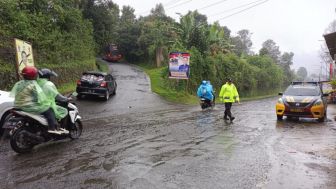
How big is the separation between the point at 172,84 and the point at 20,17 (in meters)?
12.7

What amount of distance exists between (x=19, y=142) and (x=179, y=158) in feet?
11.8

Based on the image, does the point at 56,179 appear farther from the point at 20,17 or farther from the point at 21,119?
the point at 20,17

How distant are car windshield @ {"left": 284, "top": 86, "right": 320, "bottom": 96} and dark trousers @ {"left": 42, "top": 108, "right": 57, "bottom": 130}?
11324 mm

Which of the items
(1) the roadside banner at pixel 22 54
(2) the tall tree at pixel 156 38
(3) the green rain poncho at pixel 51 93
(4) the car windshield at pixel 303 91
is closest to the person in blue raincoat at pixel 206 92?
(4) the car windshield at pixel 303 91

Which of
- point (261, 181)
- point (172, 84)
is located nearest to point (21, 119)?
point (261, 181)

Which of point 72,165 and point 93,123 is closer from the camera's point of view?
point 72,165

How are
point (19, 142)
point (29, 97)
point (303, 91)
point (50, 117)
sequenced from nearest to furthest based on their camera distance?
point (19, 142)
point (29, 97)
point (50, 117)
point (303, 91)

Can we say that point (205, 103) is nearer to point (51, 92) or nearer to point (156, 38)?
point (51, 92)

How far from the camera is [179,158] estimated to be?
26.8 ft

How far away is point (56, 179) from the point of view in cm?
648

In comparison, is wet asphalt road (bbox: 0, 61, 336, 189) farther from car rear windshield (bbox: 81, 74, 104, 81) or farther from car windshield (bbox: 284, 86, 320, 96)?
car rear windshield (bbox: 81, 74, 104, 81)

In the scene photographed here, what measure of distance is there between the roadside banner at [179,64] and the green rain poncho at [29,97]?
1936cm

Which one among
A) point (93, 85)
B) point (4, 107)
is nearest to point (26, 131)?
point (4, 107)

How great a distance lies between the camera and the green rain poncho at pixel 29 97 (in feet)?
27.5
